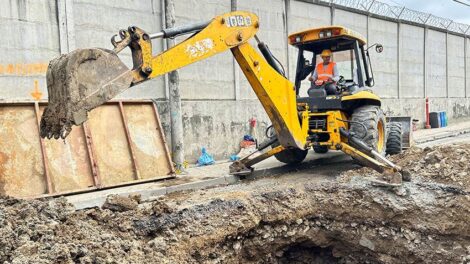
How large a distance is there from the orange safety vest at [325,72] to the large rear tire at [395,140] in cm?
198

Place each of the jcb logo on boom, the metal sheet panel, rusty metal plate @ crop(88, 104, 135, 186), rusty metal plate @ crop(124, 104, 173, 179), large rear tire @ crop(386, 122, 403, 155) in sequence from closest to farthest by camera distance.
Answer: the jcb logo on boom
the metal sheet panel
rusty metal plate @ crop(88, 104, 135, 186)
rusty metal plate @ crop(124, 104, 173, 179)
large rear tire @ crop(386, 122, 403, 155)

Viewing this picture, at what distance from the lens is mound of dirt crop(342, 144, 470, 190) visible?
564cm

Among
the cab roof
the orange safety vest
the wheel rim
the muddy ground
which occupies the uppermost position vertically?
the cab roof

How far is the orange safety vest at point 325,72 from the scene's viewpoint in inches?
284

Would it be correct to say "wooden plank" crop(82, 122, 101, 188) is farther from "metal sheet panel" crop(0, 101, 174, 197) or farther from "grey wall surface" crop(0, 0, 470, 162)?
"grey wall surface" crop(0, 0, 470, 162)

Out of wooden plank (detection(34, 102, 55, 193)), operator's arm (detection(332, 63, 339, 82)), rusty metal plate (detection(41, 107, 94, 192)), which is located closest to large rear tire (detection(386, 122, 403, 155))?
operator's arm (detection(332, 63, 339, 82))

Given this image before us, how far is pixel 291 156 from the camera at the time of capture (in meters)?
7.84

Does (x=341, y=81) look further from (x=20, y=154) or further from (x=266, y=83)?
(x=20, y=154)

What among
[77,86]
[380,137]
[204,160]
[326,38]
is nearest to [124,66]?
[77,86]

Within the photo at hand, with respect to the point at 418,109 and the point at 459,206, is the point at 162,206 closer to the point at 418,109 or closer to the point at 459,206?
the point at 459,206

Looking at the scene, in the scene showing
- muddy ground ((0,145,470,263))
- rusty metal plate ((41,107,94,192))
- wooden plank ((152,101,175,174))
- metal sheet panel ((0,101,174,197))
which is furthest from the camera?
wooden plank ((152,101,175,174))

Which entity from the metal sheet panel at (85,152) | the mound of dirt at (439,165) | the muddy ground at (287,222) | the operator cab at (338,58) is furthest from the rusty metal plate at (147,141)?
the mound of dirt at (439,165)

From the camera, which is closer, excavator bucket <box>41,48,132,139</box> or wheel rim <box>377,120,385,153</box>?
excavator bucket <box>41,48,132,139</box>

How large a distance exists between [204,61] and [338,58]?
366 centimetres
